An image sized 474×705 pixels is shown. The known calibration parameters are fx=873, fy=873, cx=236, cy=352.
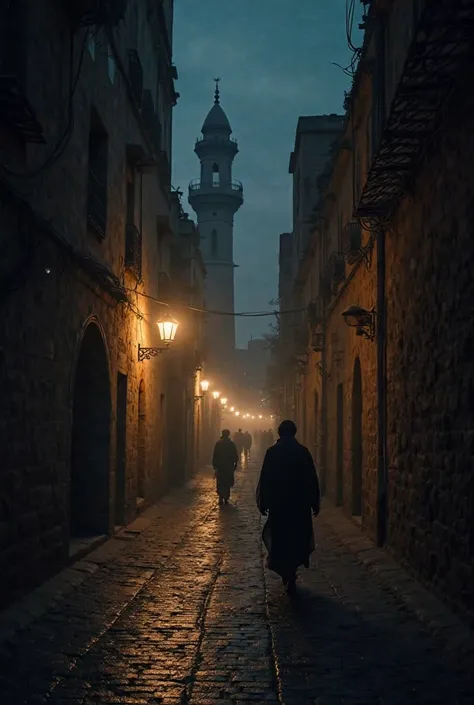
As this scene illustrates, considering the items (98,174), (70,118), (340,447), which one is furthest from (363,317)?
(340,447)

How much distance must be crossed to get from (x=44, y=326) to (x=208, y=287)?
52368 mm

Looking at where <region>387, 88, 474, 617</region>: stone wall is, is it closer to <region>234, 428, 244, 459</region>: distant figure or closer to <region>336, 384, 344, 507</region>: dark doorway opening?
<region>336, 384, 344, 507</region>: dark doorway opening

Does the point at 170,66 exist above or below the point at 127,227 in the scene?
above

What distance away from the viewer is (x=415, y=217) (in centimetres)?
882

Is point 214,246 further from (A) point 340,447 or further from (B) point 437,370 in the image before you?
(B) point 437,370

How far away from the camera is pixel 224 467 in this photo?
62.8ft

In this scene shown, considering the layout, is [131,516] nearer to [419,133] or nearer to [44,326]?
[44,326]

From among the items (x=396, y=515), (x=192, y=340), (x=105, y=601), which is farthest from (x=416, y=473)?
(x=192, y=340)

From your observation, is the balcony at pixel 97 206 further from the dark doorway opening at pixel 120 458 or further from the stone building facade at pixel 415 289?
the stone building facade at pixel 415 289

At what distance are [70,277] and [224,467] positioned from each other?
1052 cm

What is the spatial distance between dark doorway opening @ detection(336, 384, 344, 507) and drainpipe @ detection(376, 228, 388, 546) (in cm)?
544

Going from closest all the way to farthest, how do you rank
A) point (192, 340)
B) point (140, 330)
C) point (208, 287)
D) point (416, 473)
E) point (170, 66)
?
point (416, 473) → point (140, 330) → point (170, 66) → point (192, 340) → point (208, 287)

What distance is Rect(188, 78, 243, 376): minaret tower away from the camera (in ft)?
199

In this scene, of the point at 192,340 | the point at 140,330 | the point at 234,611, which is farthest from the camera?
the point at 192,340
